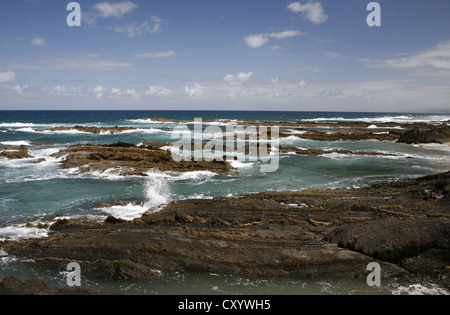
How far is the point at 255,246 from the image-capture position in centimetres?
713

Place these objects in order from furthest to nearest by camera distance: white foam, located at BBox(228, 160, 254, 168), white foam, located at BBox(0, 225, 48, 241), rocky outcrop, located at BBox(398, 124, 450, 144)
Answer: rocky outcrop, located at BBox(398, 124, 450, 144) < white foam, located at BBox(228, 160, 254, 168) < white foam, located at BBox(0, 225, 48, 241)

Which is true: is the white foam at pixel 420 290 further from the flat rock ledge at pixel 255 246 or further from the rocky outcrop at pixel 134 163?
the rocky outcrop at pixel 134 163

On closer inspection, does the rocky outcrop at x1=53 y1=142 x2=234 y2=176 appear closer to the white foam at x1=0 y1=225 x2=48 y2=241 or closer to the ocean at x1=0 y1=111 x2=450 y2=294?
the ocean at x1=0 y1=111 x2=450 y2=294

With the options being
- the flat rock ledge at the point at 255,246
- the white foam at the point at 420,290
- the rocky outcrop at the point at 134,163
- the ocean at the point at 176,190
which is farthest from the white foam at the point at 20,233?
the white foam at the point at 420,290

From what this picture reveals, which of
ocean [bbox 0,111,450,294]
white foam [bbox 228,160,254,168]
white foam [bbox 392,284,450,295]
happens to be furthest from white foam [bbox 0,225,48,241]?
white foam [bbox 228,160,254,168]

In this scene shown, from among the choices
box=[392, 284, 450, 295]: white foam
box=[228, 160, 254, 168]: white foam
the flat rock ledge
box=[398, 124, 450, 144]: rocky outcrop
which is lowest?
box=[392, 284, 450, 295]: white foam

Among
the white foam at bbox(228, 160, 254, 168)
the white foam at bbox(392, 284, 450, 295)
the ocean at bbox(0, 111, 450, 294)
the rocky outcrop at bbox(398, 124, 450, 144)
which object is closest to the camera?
the white foam at bbox(392, 284, 450, 295)

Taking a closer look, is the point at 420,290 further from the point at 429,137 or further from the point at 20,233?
the point at 429,137

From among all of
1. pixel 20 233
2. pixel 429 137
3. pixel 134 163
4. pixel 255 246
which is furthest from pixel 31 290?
pixel 429 137

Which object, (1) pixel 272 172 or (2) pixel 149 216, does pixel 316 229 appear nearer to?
(2) pixel 149 216

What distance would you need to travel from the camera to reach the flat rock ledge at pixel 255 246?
6.61 metres

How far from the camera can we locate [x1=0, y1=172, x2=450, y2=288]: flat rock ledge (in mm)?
6613
